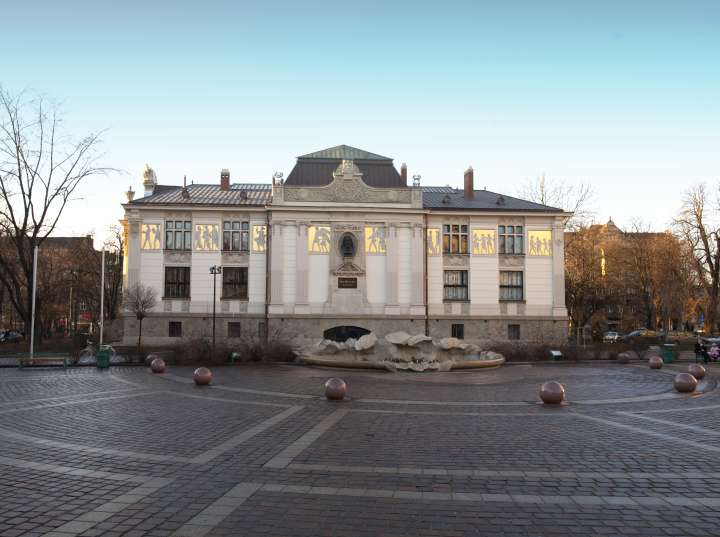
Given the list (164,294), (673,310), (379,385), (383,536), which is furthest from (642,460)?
(673,310)

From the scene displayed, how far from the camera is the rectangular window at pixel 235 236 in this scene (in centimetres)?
4128

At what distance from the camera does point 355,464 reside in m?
8.52

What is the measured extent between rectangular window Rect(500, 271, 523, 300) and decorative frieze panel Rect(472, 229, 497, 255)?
214 centimetres

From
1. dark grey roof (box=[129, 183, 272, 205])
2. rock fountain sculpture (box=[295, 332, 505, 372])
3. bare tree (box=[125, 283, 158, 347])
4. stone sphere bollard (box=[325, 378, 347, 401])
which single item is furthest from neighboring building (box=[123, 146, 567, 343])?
stone sphere bollard (box=[325, 378, 347, 401])

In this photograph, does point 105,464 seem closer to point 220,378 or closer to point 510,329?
point 220,378

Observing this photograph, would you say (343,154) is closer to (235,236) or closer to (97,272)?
(235,236)

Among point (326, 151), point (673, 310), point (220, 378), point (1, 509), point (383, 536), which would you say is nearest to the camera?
point (383, 536)

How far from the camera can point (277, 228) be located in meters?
40.7

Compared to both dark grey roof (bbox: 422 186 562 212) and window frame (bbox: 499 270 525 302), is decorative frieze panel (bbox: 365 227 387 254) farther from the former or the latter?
window frame (bbox: 499 270 525 302)

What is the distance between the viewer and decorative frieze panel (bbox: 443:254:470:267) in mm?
42375

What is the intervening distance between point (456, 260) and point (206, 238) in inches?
790

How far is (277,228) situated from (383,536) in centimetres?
3614

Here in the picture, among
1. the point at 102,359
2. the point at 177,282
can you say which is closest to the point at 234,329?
the point at 177,282

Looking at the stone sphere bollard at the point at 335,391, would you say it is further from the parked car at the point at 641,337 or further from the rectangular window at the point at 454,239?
the parked car at the point at 641,337
